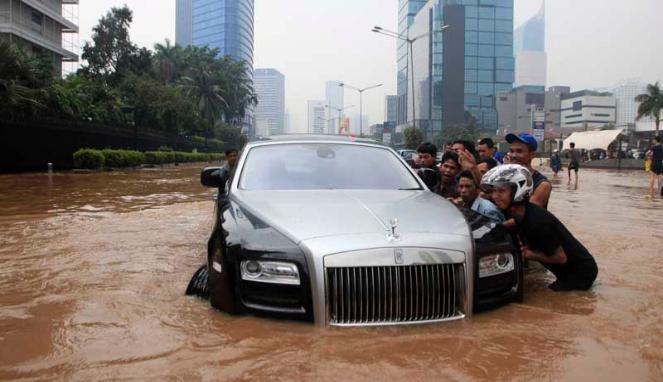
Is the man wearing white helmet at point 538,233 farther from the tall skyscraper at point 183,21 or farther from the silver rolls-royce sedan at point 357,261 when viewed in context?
the tall skyscraper at point 183,21

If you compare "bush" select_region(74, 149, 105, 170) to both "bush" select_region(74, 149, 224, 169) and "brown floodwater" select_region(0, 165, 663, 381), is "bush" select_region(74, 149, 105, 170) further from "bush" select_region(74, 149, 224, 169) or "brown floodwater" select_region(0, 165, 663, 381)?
"brown floodwater" select_region(0, 165, 663, 381)

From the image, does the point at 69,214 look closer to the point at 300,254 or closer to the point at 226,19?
the point at 300,254

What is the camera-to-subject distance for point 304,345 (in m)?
3.23

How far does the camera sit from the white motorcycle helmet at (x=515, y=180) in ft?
14.8

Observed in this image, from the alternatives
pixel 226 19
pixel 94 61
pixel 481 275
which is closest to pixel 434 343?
pixel 481 275

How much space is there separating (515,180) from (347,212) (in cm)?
153

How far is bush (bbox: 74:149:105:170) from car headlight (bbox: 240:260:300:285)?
2710 cm

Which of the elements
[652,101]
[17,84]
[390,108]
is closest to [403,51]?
[390,108]

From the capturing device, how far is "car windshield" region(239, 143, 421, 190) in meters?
4.70

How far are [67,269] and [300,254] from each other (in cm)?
344

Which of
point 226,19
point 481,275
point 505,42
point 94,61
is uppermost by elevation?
point 226,19

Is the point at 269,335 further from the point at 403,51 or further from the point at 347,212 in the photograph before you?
the point at 403,51

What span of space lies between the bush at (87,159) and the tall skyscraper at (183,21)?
149183 millimetres

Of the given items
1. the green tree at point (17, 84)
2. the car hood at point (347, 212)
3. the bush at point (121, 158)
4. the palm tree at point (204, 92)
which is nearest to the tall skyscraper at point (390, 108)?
the palm tree at point (204, 92)
